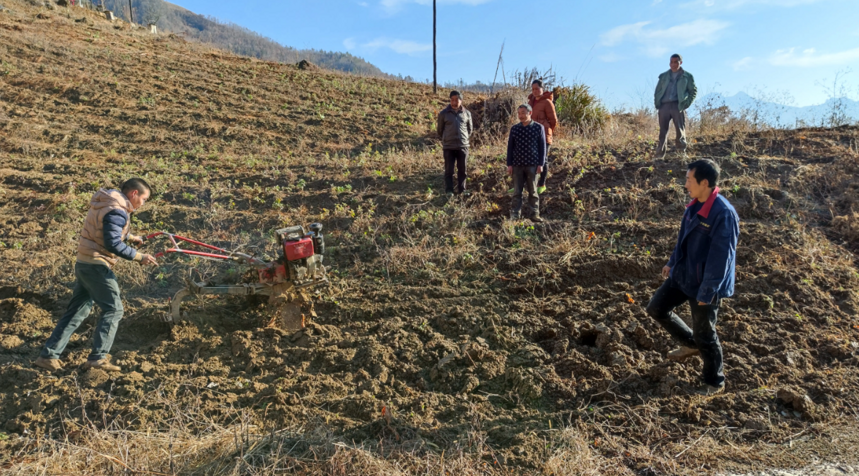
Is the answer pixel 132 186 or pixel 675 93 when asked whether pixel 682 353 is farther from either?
pixel 675 93

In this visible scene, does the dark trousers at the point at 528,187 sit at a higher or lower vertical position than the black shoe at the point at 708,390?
higher

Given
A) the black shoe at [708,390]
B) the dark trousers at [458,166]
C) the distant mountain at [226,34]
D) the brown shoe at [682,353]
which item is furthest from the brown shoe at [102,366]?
the distant mountain at [226,34]

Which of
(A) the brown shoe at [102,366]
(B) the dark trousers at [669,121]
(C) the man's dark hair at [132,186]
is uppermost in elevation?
(B) the dark trousers at [669,121]

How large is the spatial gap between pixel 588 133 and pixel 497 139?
6.12 ft

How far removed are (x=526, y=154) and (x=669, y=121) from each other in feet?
9.54

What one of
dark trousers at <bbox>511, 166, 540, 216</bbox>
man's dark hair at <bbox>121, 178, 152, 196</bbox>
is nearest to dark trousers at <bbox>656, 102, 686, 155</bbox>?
dark trousers at <bbox>511, 166, 540, 216</bbox>

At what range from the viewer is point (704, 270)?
11.9ft

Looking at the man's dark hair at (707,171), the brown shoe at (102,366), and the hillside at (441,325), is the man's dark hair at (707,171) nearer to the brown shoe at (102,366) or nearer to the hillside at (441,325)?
the hillside at (441,325)

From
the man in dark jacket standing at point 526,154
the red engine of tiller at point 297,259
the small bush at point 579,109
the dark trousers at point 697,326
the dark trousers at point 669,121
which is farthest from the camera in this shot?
the small bush at point 579,109

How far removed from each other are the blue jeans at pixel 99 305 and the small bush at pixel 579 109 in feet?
31.0

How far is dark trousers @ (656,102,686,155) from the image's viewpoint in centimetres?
796

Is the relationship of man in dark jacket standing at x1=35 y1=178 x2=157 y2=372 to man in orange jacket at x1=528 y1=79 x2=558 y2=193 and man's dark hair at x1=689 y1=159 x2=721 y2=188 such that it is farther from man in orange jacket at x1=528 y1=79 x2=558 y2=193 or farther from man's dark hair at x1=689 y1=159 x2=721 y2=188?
man in orange jacket at x1=528 y1=79 x2=558 y2=193

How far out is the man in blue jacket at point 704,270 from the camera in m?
3.53

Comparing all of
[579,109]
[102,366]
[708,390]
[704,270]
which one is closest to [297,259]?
[102,366]
